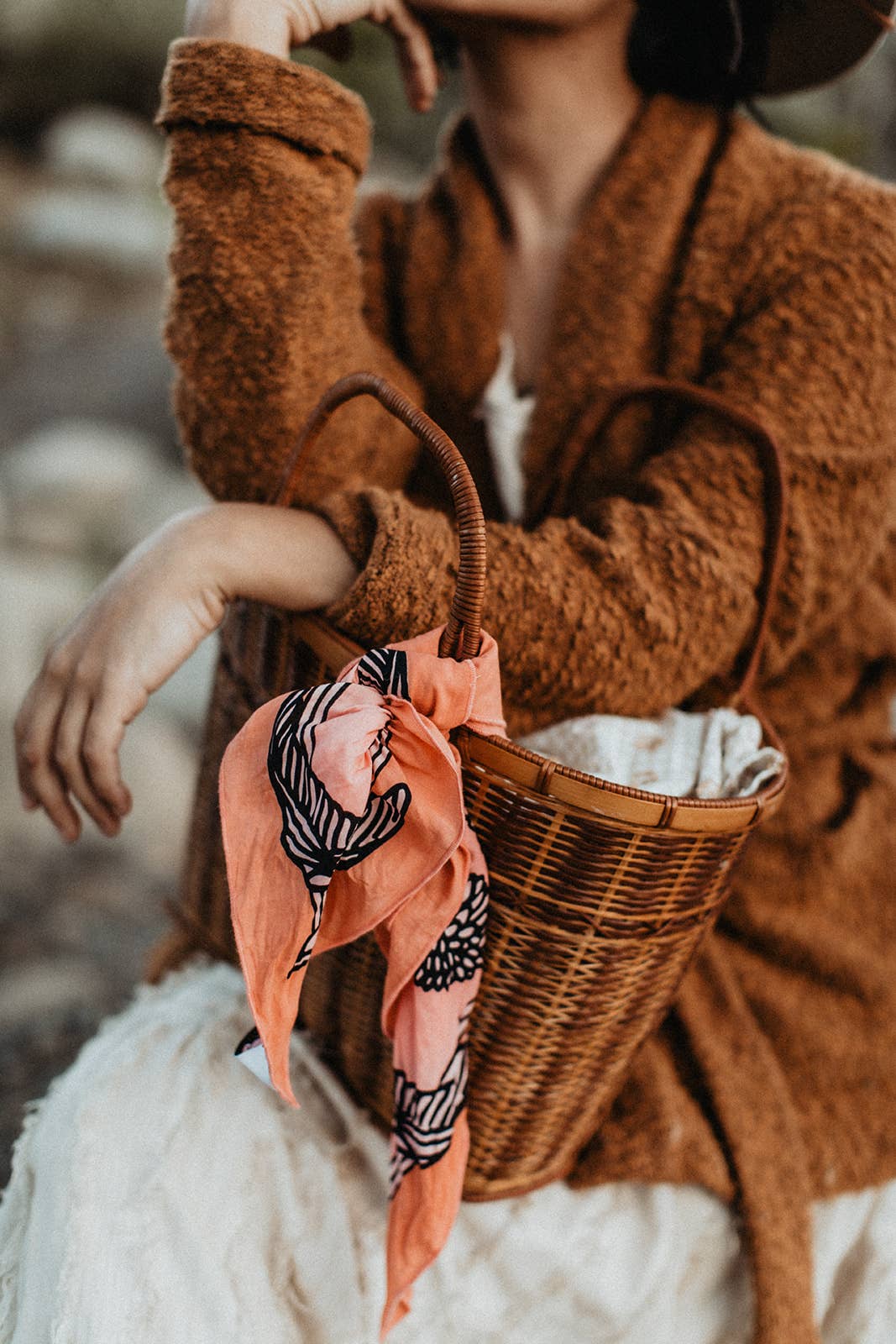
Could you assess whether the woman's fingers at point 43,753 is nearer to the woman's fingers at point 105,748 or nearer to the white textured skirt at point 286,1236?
the woman's fingers at point 105,748

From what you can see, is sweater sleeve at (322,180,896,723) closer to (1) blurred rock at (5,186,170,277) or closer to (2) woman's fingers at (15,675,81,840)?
(2) woman's fingers at (15,675,81,840)

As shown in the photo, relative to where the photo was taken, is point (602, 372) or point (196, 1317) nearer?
point (196, 1317)

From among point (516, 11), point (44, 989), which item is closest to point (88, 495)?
point (44, 989)

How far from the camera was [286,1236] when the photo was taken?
0.67 m

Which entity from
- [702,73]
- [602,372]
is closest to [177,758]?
[602,372]

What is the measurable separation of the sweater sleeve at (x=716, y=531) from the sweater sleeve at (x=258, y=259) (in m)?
0.16

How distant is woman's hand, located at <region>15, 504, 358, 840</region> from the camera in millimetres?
645

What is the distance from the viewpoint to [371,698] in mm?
525

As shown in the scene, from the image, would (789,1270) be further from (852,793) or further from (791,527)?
(791,527)

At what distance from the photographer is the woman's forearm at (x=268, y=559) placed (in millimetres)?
651

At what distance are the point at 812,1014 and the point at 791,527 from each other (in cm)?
39

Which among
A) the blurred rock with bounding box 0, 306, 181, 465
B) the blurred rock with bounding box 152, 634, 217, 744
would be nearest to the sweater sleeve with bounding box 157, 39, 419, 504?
the blurred rock with bounding box 152, 634, 217, 744

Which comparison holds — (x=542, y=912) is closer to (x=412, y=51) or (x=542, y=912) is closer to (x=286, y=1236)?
(x=286, y=1236)

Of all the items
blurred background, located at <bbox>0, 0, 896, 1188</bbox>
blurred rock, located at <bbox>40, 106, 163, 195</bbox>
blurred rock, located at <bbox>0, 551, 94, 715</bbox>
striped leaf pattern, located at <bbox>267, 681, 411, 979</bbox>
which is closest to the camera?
striped leaf pattern, located at <bbox>267, 681, 411, 979</bbox>
